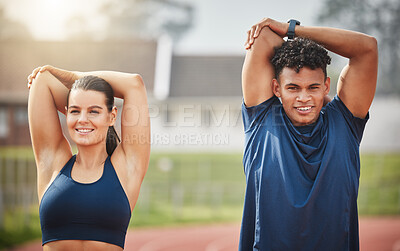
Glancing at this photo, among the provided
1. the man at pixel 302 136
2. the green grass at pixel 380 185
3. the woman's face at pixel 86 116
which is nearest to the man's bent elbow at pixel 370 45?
the man at pixel 302 136

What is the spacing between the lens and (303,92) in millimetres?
2244

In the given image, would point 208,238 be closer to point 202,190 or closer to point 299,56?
point 202,190

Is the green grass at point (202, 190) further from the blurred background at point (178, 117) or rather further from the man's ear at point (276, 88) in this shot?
the man's ear at point (276, 88)

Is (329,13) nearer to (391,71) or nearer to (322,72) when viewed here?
(391,71)

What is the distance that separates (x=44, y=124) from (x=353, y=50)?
173cm

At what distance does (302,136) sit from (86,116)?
1.16 metres

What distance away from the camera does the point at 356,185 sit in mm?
2248

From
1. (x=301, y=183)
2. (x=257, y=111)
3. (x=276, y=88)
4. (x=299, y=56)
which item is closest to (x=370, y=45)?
(x=299, y=56)

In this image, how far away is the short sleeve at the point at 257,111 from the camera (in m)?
2.35

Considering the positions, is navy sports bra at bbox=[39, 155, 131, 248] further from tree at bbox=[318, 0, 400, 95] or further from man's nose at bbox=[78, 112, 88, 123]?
tree at bbox=[318, 0, 400, 95]

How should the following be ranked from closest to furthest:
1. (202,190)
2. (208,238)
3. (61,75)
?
(61,75)
(208,238)
(202,190)

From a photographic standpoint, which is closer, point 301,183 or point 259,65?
point 301,183

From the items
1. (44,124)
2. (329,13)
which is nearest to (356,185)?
(44,124)

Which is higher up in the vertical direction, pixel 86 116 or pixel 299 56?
pixel 299 56
